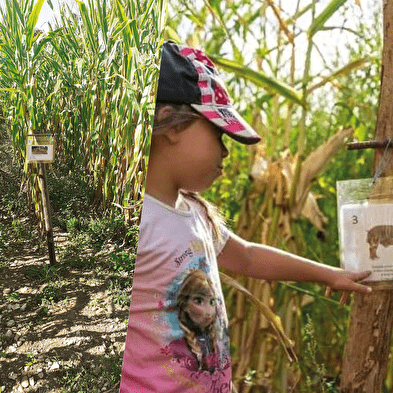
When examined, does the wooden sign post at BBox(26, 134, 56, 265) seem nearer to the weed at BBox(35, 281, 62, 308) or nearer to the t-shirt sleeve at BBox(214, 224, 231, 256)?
the weed at BBox(35, 281, 62, 308)

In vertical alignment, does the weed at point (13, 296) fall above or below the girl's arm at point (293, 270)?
below

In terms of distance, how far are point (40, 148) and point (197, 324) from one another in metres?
0.37

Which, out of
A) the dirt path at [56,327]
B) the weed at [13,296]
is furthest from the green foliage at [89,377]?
the weed at [13,296]

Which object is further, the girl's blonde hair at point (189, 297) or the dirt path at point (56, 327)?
the dirt path at point (56, 327)

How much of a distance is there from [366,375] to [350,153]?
0.17 m

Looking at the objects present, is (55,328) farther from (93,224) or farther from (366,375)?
(366,375)

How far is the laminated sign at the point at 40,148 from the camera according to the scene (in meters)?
0.63

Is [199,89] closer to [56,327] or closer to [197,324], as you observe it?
[197,324]

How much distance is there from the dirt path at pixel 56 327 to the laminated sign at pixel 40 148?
0.39ft

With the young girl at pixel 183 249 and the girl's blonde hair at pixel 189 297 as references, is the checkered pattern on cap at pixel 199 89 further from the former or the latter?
the girl's blonde hair at pixel 189 297

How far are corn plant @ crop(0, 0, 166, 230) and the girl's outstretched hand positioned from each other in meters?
0.36

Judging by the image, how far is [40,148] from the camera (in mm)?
633

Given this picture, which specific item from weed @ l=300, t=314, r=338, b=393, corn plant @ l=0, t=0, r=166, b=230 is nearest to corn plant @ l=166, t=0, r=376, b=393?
weed @ l=300, t=314, r=338, b=393

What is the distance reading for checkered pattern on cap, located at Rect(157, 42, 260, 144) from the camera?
35cm
